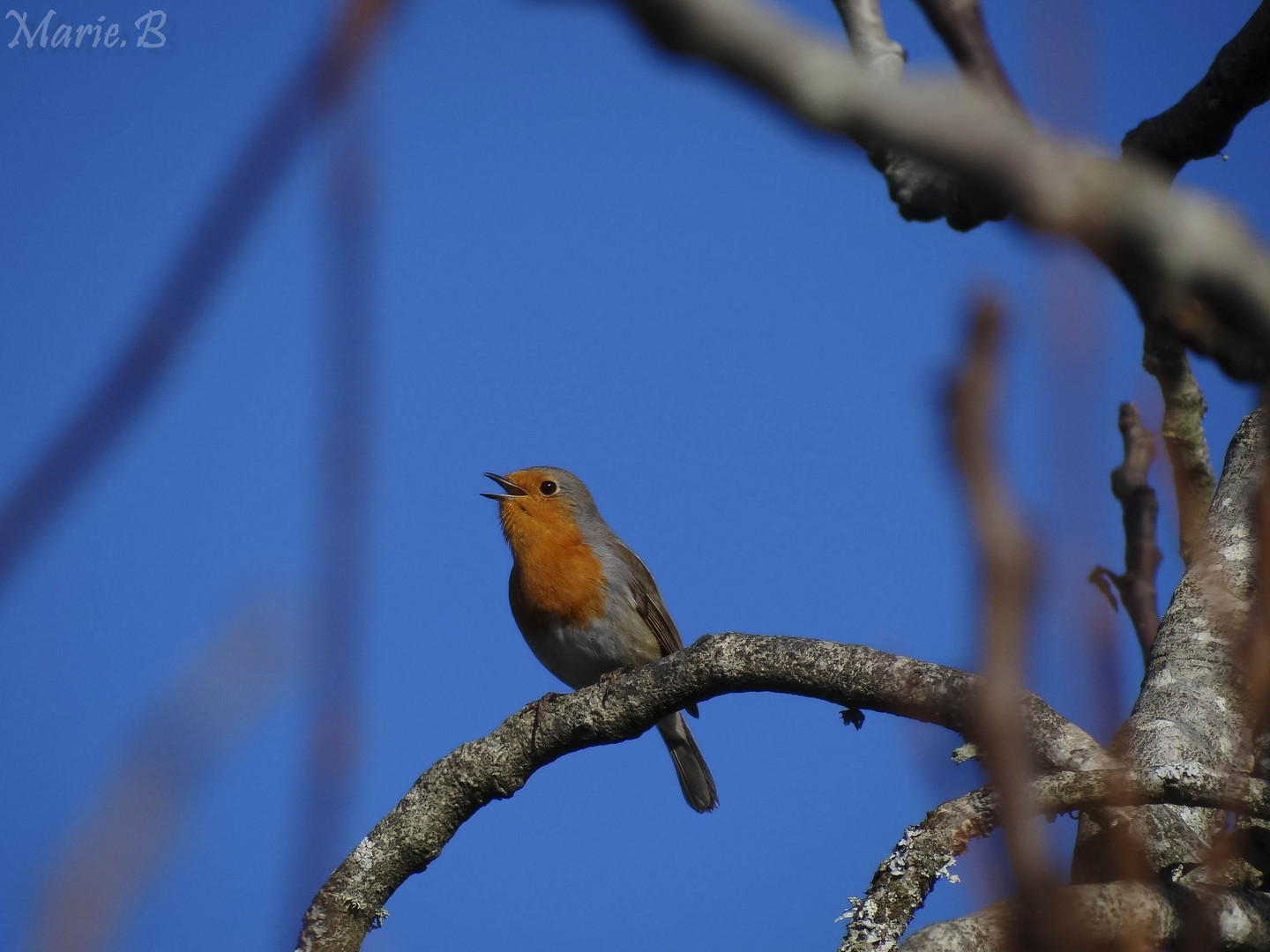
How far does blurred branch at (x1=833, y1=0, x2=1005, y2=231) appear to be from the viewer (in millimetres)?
2986

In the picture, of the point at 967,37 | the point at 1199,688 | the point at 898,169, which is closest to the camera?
the point at 967,37

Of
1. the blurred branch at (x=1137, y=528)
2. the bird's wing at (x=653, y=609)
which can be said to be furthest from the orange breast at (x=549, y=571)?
the blurred branch at (x=1137, y=528)

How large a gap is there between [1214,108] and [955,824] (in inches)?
80.0

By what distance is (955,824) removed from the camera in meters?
3.38

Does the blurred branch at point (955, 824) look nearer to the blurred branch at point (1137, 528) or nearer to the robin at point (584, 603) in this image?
the blurred branch at point (1137, 528)

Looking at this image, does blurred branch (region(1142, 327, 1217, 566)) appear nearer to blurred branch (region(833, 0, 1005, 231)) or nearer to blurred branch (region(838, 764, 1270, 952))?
blurred branch (region(833, 0, 1005, 231))

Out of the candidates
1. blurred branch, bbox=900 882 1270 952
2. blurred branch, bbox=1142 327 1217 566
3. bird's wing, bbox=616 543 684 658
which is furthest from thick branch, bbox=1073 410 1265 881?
bird's wing, bbox=616 543 684 658

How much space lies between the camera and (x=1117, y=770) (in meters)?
2.22

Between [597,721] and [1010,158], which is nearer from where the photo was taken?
[1010,158]

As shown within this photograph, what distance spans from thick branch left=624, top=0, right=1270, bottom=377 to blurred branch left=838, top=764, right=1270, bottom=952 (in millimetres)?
2463

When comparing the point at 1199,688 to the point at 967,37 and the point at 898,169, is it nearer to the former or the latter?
the point at 898,169

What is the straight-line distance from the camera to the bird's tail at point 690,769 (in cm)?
872

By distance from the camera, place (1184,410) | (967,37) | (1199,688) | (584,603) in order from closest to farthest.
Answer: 1. (967,37)
2. (1199,688)
3. (1184,410)
4. (584,603)

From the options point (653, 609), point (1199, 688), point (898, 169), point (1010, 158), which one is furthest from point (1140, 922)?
point (653, 609)
